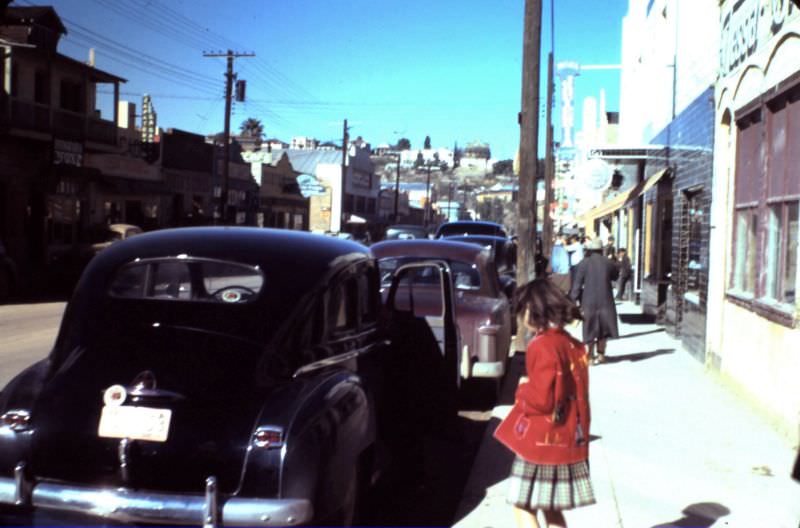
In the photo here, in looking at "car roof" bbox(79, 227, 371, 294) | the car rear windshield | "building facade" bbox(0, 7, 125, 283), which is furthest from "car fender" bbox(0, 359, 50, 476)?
"building facade" bbox(0, 7, 125, 283)

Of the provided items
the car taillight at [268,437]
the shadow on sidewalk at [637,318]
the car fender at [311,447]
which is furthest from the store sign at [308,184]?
the car taillight at [268,437]

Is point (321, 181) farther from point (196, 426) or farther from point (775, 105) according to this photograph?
point (196, 426)

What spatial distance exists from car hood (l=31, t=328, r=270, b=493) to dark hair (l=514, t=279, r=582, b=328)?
1.27 meters

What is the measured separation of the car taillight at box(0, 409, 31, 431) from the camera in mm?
4008

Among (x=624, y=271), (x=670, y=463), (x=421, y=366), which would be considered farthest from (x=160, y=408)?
(x=624, y=271)

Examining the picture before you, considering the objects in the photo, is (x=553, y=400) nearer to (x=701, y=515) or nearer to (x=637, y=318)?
(x=701, y=515)

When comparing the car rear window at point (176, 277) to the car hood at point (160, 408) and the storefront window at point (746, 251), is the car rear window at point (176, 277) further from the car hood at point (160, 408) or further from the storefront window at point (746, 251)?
the storefront window at point (746, 251)

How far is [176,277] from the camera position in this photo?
518 cm

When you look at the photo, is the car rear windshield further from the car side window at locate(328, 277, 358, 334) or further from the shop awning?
the shop awning

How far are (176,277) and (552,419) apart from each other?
2445 millimetres

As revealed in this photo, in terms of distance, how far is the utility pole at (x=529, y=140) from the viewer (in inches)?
540

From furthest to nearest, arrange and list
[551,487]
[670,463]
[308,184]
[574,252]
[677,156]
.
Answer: [308,184], [574,252], [677,156], [670,463], [551,487]

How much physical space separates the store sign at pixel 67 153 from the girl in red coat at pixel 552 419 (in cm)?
2832

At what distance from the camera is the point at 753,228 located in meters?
9.48
